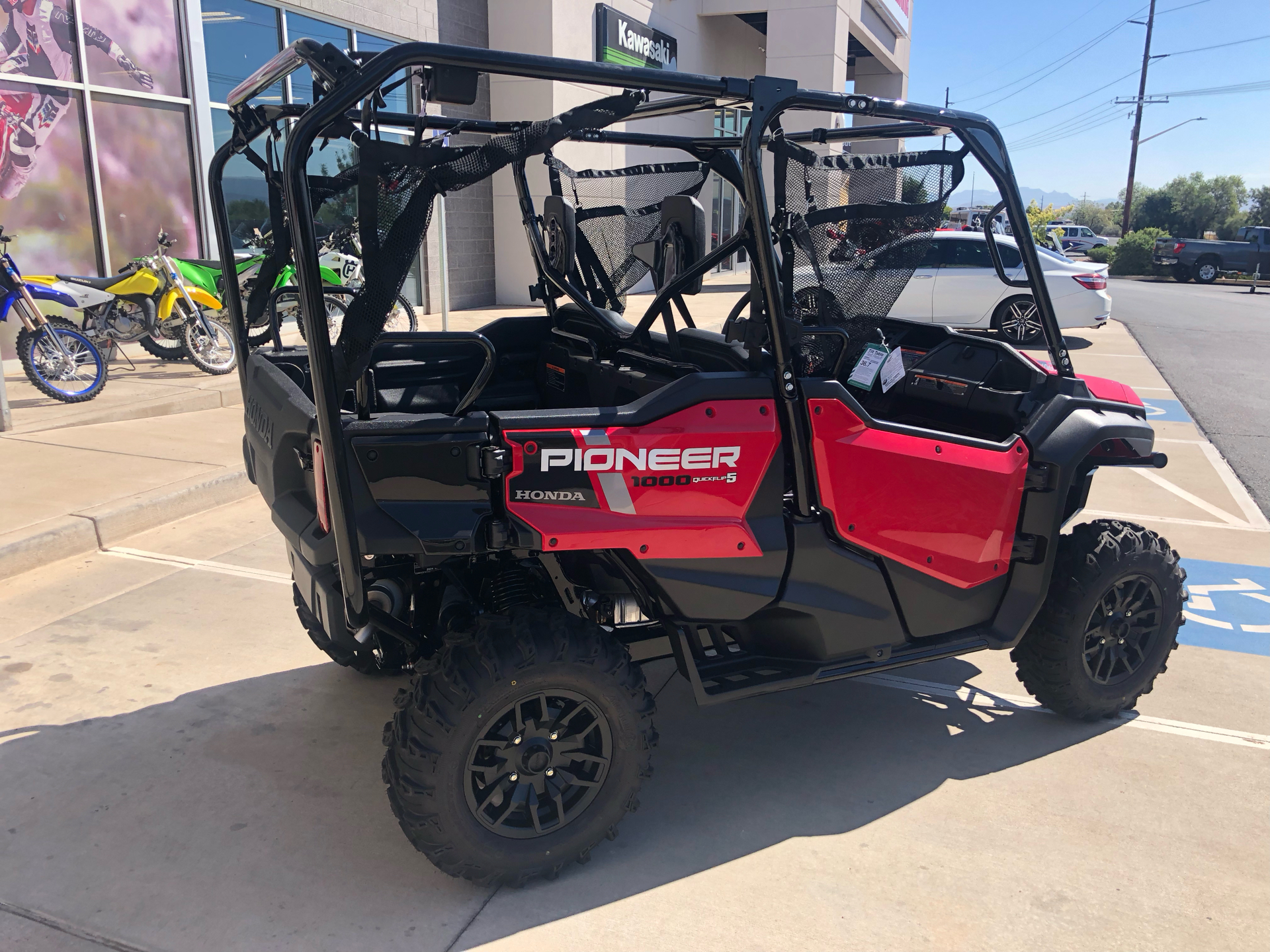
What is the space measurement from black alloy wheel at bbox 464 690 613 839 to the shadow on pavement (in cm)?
19

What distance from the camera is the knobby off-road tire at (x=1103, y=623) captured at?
10.8 ft

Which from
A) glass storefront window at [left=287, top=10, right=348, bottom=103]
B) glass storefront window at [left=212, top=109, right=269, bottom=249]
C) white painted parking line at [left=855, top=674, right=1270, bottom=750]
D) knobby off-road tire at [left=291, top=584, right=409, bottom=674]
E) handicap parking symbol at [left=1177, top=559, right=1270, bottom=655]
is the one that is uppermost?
glass storefront window at [left=287, top=10, right=348, bottom=103]

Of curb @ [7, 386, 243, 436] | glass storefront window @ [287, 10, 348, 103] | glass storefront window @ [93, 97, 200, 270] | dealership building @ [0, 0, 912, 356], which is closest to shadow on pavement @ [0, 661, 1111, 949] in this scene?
dealership building @ [0, 0, 912, 356]

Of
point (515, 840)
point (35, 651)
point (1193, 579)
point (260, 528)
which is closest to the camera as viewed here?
point (515, 840)

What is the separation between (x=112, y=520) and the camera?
16.5ft

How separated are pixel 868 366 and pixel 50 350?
7.39 m

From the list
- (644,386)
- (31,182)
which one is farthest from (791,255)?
(31,182)

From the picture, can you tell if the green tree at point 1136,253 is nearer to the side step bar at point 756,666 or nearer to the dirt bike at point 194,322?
the dirt bike at point 194,322

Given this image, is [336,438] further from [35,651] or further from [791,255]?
[35,651]

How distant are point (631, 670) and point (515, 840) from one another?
21.9 inches

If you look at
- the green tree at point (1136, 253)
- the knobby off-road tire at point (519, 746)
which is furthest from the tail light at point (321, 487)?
the green tree at point (1136, 253)

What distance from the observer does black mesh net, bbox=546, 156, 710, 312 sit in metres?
3.80

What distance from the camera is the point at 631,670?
104 inches

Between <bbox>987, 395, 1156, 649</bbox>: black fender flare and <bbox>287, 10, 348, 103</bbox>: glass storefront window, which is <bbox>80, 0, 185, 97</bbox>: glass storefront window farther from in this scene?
<bbox>987, 395, 1156, 649</bbox>: black fender flare
